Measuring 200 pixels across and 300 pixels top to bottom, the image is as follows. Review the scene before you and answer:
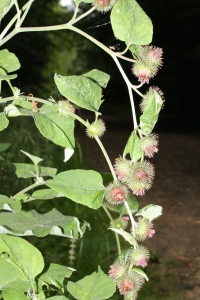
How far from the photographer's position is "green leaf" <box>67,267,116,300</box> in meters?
0.59

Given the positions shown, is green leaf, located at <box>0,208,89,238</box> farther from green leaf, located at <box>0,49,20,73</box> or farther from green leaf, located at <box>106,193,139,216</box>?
green leaf, located at <box>0,49,20,73</box>

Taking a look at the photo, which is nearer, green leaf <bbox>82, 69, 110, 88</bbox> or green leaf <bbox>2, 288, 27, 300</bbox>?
green leaf <bbox>2, 288, 27, 300</bbox>

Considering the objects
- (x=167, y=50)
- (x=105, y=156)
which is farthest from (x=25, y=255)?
(x=167, y=50)

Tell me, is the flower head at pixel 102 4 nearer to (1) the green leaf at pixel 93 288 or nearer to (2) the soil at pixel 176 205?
(1) the green leaf at pixel 93 288

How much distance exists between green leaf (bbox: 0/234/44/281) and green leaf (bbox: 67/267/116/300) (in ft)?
0.14

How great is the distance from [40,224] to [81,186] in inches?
6.6

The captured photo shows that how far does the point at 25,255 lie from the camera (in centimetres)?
58

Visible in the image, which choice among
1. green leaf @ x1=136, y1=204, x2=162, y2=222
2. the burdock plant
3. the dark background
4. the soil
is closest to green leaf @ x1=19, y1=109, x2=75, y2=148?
the burdock plant

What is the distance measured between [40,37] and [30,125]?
5379mm

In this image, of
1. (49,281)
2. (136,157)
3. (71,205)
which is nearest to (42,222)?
(49,281)

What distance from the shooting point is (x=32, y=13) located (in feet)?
30.7

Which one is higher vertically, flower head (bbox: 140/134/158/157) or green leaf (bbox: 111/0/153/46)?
green leaf (bbox: 111/0/153/46)

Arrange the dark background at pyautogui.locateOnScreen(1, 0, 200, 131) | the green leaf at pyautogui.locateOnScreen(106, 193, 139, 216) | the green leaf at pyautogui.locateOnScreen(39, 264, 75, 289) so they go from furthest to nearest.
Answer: the dark background at pyautogui.locateOnScreen(1, 0, 200, 131) → the green leaf at pyautogui.locateOnScreen(106, 193, 139, 216) → the green leaf at pyautogui.locateOnScreen(39, 264, 75, 289)

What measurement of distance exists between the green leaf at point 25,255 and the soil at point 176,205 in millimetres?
3266
